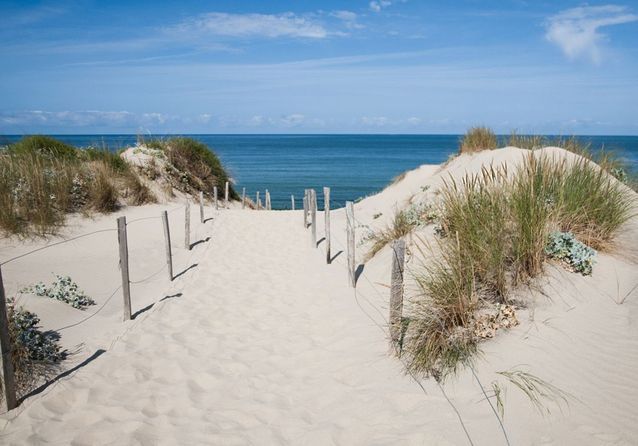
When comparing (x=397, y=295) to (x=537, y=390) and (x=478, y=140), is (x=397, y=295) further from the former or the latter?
(x=478, y=140)

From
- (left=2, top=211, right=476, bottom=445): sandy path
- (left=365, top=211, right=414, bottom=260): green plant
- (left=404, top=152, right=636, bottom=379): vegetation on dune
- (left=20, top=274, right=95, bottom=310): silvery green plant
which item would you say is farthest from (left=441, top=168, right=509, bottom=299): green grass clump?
(left=20, top=274, right=95, bottom=310): silvery green plant

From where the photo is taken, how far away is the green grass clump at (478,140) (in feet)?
55.3

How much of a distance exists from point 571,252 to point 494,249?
1.25m

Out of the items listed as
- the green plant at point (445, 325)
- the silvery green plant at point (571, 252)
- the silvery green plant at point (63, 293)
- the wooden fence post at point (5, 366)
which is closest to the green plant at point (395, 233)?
the silvery green plant at point (571, 252)

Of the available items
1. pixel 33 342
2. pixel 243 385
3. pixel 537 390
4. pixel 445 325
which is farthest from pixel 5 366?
pixel 537 390

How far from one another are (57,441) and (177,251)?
841 centimetres

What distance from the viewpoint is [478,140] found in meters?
17.1

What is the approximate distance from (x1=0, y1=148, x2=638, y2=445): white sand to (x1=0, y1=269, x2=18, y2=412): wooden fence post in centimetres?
13

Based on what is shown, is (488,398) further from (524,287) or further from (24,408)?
(24,408)

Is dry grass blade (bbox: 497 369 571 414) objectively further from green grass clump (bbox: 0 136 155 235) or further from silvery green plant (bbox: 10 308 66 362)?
green grass clump (bbox: 0 136 155 235)

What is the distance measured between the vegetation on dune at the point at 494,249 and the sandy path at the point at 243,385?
61cm

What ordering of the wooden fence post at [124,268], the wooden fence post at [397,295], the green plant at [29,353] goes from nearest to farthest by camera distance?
the green plant at [29,353] → the wooden fence post at [397,295] → the wooden fence post at [124,268]

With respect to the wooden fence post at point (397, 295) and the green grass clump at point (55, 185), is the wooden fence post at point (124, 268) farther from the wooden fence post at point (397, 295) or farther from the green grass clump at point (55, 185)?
the green grass clump at point (55, 185)

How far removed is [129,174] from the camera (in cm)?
1727
